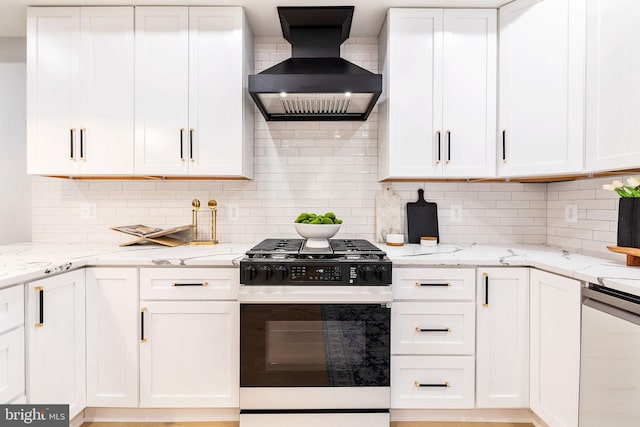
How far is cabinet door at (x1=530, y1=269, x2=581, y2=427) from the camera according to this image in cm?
158

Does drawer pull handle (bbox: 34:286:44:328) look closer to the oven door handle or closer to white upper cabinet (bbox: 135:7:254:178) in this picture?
white upper cabinet (bbox: 135:7:254:178)

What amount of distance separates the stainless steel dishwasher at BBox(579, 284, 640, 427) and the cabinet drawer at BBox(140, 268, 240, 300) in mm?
1652

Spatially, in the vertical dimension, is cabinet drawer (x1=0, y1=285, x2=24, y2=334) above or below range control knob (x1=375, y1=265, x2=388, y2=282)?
below

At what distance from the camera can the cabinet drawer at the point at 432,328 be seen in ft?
6.31

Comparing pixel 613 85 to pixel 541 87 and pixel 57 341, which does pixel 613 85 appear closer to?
pixel 541 87

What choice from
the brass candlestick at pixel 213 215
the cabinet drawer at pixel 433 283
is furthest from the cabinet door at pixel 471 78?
the brass candlestick at pixel 213 215

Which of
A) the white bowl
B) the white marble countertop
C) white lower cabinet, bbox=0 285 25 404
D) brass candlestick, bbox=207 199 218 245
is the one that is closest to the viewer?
white lower cabinet, bbox=0 285 25 404

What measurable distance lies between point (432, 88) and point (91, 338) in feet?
8.13

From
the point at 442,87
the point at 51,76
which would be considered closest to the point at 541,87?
the point at 442,87

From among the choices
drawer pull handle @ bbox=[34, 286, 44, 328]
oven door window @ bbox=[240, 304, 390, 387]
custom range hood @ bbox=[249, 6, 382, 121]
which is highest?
custom range hood @ bbox=[249, 6, 382, 121]

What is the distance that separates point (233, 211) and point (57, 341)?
4.22 ft

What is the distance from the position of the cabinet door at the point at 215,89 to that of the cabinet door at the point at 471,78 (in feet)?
4.35

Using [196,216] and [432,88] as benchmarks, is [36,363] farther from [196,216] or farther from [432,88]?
[432,88]

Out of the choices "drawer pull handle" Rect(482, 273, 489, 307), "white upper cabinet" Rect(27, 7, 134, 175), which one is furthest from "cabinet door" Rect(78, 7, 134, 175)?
"drawer pull handle" Rect(482, 273, 489, 307)
